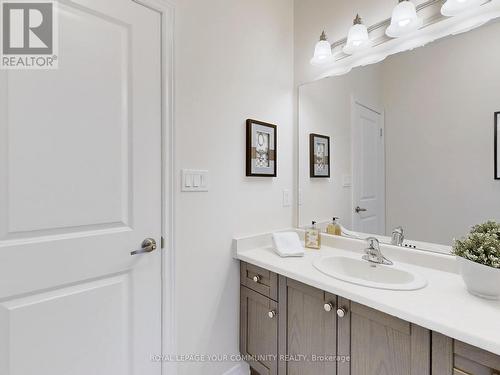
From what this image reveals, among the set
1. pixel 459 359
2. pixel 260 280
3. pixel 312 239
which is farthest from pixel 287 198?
pixel 459 359

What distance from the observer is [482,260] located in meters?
0.90

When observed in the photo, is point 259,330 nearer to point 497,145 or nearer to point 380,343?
point 380,343

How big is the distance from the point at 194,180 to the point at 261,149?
0.52 metres

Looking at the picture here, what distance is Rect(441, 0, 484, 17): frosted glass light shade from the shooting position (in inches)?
45.4

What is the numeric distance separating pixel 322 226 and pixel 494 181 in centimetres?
92

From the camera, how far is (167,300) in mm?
1285

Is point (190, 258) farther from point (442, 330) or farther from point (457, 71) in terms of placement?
point (457, 71)

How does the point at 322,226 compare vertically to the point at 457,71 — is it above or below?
below

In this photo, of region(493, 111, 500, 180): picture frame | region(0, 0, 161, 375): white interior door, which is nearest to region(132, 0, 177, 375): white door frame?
region(0, 0, 161, 375): white interior door

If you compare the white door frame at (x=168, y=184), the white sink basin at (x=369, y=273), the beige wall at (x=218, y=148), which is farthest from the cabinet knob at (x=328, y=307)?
the white door frame at (x=168, y=184)

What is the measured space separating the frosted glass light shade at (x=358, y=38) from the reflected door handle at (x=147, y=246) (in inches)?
61.0

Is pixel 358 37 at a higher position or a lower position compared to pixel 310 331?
higher

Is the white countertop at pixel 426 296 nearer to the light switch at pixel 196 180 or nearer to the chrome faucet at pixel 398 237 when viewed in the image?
the chrome faucet at pixel 398 237

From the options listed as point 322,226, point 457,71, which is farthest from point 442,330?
point 457,71
